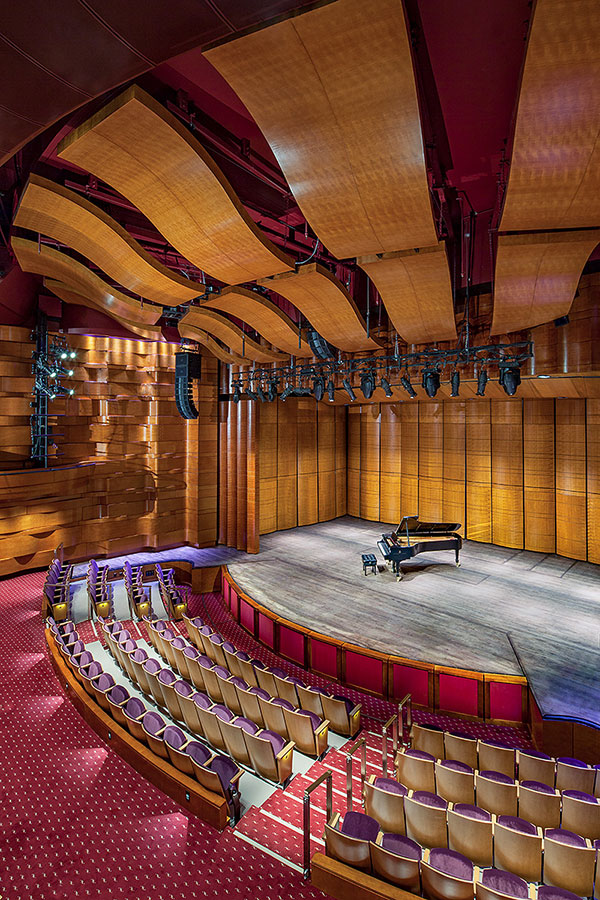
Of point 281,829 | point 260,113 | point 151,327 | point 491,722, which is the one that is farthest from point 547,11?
point 151,327

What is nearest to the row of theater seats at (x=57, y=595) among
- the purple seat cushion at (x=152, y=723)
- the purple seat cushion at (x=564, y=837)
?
the purple seat cushion at (x=152, y=723)

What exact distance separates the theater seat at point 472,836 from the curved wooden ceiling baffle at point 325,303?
4706mm

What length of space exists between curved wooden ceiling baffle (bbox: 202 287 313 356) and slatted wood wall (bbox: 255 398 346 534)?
2.29 m

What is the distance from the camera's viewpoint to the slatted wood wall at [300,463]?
1056cm

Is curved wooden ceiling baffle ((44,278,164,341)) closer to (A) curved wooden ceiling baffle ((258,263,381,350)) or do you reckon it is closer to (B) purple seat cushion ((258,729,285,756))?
(A) curved wooden ceiling baffle ((258,263,381,350))

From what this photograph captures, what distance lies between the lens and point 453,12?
8.34ft

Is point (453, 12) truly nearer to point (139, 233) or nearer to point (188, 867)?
point (139, 233)

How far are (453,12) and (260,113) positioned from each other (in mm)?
1184

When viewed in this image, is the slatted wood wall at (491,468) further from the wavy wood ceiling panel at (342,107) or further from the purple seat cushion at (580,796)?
the wavy wood ceiling panel at (342,107)

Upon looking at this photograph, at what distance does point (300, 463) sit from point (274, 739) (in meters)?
7.96

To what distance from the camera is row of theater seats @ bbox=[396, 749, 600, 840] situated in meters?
2.87

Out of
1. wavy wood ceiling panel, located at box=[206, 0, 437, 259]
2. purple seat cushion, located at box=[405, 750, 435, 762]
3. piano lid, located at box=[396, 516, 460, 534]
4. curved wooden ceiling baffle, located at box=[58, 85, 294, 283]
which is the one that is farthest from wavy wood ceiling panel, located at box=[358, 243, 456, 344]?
purple seat cushion, located at box=[405, 750, 435, 762]

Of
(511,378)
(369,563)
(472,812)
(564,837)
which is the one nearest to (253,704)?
(472,812)

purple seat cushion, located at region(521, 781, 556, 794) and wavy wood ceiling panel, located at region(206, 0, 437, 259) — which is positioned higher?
wavy wood ceiling panel, located at region(206, 0, 437, 259)
